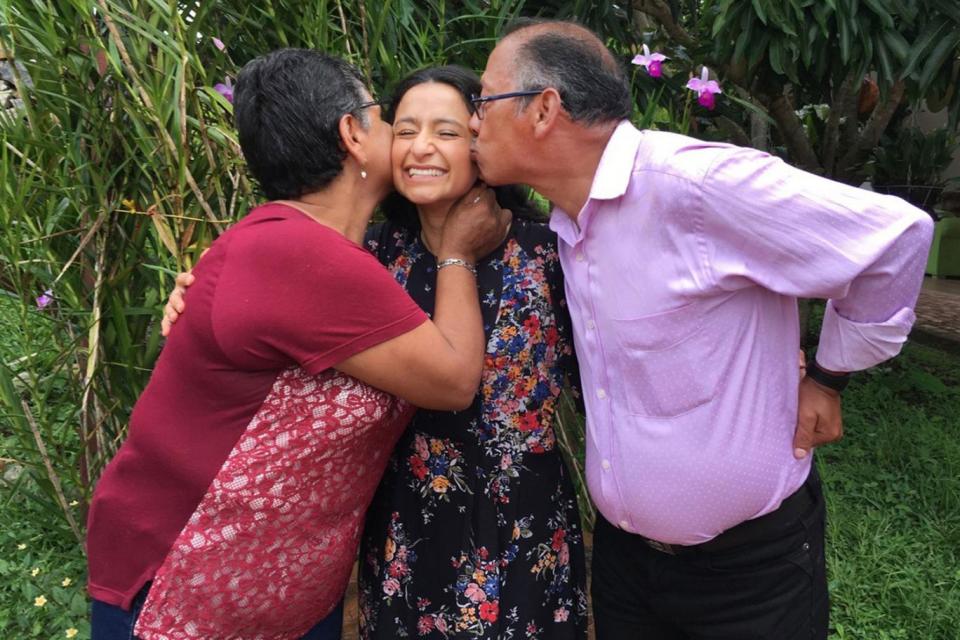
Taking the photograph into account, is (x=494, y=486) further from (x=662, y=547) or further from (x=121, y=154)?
(x=121, y=154)

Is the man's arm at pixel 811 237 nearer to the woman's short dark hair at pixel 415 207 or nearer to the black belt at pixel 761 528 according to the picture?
the black belt at pixel 761 528

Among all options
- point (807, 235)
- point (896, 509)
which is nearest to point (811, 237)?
point (807, 235)

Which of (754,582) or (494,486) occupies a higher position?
(494,486)

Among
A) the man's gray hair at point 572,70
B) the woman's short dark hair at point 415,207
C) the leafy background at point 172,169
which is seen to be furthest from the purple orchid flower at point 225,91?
the man's gray hair at point 572,70

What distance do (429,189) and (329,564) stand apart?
69 centimetres

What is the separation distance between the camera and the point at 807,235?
124 cm

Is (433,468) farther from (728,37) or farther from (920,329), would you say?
(920,329)

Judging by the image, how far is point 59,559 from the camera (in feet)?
10.2

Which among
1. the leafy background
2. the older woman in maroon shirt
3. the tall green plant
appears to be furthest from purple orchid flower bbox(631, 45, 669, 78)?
the older woman in maroon shirt

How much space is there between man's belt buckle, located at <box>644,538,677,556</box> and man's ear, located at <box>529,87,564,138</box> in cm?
76

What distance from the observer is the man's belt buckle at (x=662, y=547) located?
4.89 ft

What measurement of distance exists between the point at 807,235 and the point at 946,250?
28.6 feet

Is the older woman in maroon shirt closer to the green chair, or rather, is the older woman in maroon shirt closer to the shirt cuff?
the shirt cuff

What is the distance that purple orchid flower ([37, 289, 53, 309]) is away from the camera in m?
2.30
